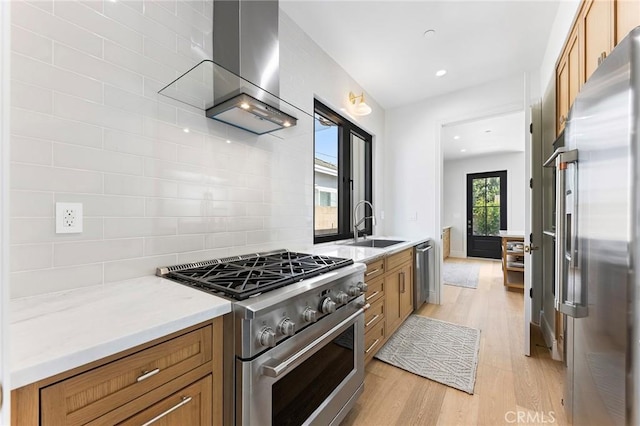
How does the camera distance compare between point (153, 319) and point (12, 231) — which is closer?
point (153, 319)

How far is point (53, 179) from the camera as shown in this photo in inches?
38.2

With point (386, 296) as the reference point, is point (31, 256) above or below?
above

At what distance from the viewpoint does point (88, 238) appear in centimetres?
105

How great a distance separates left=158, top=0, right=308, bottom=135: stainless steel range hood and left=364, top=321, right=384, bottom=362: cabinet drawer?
1583mm

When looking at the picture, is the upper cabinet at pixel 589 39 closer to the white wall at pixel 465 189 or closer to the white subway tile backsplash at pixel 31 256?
the white subway tile backsplash at pixel 31 256

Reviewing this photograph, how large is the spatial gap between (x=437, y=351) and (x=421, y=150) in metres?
2.42

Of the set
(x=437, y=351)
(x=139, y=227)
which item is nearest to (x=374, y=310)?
(x=437, y=351)

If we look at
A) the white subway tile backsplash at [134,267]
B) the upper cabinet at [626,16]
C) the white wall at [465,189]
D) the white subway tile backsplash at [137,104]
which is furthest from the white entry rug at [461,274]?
the white subway tile backsplash at [137,104]

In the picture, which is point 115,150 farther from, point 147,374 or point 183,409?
point 183,409

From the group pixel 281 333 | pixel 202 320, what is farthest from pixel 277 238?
pixel 202 320

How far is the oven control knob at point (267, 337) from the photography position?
3.02 ft

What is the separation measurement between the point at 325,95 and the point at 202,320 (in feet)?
7.52

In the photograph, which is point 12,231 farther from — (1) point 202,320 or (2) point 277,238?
(2) point 277,238

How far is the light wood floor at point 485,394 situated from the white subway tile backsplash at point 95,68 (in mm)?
2086
